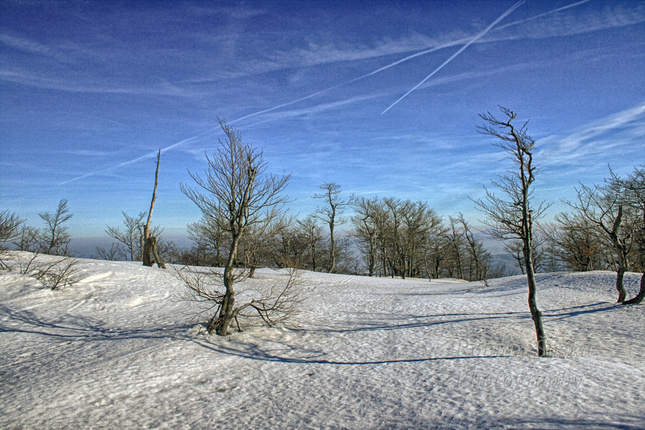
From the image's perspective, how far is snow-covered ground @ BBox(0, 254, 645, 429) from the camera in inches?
204

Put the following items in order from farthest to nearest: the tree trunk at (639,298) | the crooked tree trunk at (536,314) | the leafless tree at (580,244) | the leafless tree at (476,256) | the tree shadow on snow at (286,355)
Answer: the leafless tree at (476,256)
the leafless tree at (580,244)
the tree trunk at (639,298)
the crooked tree trunk at (536,314)
the tree shadow on snow at (286,355)

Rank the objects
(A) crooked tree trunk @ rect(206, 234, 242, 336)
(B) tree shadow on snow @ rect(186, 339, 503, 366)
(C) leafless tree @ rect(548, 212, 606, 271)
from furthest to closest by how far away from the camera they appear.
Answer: (C) leafless tree @ rect(548, 212, 606, 271) → (A) crooked tree trunk @ rect(206, 234, 242, 336) → (B) tree shadow on snow @ rect(186, 339, 503, 366)

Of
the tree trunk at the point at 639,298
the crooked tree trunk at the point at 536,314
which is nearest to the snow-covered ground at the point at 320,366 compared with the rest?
the crooked tree trunk at the point at 536,314

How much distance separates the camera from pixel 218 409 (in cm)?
567

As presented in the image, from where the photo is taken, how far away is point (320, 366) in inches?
302

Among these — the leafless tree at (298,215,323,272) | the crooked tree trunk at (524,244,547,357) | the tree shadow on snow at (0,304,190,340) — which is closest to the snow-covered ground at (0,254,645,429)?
the tree shadow on snow at (0,304,190,340)

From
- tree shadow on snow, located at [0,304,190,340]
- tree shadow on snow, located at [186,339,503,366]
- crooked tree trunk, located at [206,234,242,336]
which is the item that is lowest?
tree shadow on snow, located at [186,339,503,366]

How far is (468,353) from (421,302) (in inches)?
238

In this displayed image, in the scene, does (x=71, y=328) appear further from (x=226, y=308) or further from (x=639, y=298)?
(x=639, y=298)

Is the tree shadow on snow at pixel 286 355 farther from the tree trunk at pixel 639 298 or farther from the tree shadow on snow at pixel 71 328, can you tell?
the tree trunk at pixel 639 298

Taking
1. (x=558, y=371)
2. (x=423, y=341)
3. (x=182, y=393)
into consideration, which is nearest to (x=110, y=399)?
(x=182, y=393)

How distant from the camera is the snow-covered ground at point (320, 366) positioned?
517 cm

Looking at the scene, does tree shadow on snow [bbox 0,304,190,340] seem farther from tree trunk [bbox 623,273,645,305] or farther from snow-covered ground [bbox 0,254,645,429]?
tree trunk [bbox 623,273,645,305]

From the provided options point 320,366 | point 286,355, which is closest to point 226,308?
point 286,355
